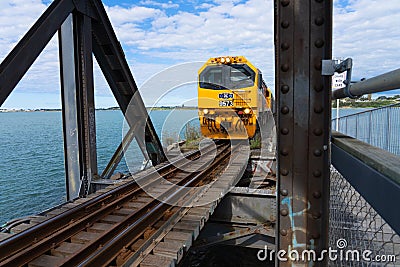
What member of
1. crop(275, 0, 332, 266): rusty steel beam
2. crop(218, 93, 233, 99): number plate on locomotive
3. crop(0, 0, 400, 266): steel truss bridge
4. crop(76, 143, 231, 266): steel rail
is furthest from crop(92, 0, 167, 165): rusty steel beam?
crop(275, 0, 332, 266): rusty steel beam

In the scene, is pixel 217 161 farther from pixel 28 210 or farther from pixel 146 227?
pixel 28 210

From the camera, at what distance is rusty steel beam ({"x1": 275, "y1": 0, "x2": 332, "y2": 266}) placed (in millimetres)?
1336

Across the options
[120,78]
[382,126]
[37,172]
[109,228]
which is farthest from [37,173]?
[382,126]

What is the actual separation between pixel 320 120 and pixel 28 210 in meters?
15.2

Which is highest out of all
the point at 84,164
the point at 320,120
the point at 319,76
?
the point at 319,76

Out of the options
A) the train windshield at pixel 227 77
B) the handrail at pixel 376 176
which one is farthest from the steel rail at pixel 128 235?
the train windshield at pixel 227 77

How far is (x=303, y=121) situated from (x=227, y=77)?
1002 centimetres

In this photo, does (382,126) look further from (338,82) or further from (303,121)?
(303,121)

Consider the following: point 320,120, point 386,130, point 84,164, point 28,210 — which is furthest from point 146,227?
point 28,210

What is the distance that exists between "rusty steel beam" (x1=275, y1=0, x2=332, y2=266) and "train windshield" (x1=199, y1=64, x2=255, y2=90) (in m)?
9.74

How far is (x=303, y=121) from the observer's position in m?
1.38

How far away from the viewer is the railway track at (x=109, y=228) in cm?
374

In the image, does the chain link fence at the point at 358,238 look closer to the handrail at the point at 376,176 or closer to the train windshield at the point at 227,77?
the handrail at the point at 376,176

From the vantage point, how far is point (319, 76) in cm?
134
